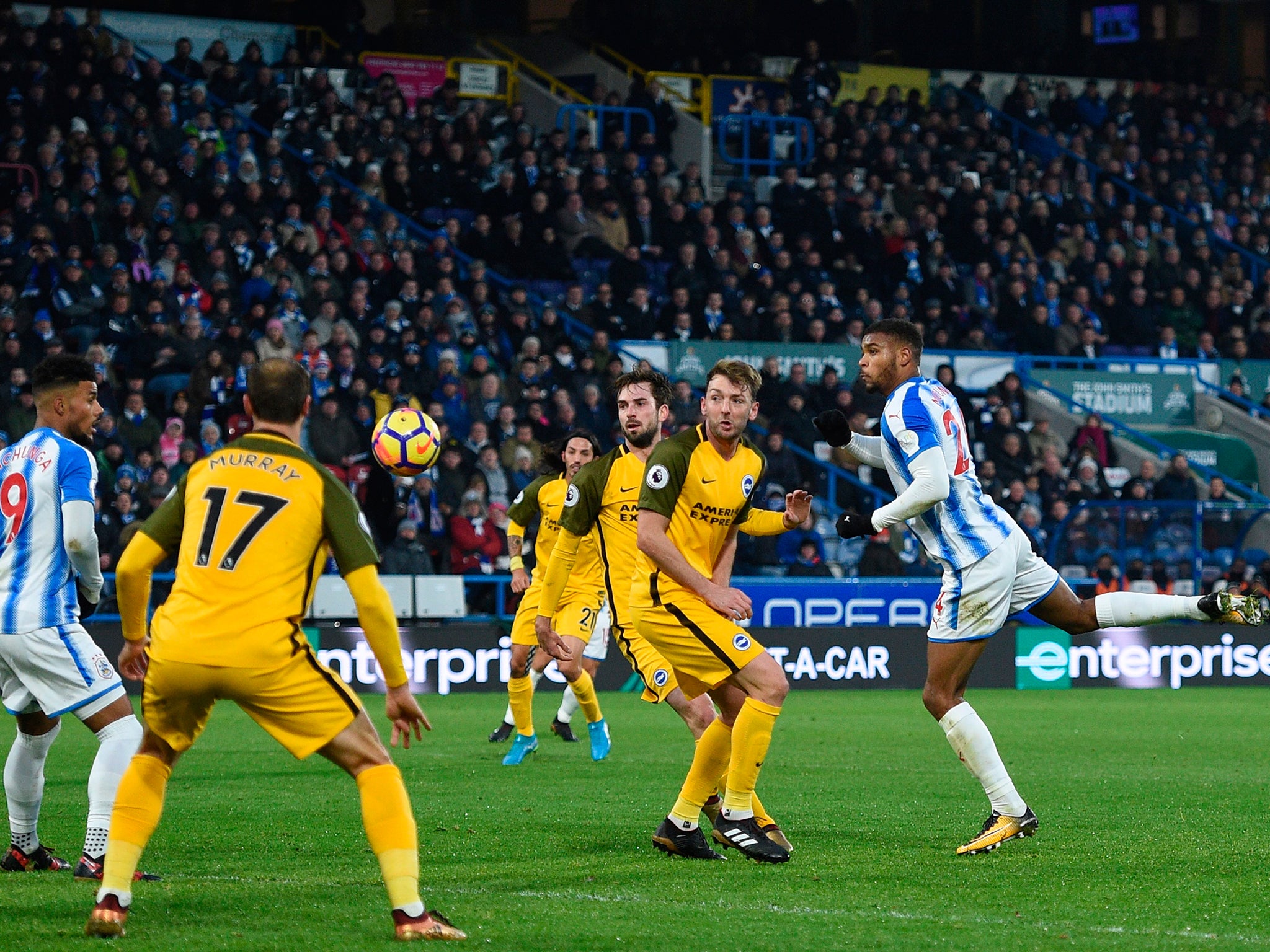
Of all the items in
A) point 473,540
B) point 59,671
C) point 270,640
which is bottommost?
point 473,540

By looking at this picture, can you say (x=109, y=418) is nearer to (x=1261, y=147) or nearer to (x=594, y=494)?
(x=594, y=494)

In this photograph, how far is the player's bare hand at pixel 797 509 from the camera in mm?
7859

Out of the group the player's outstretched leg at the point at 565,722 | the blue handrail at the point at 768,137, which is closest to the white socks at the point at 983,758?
the player's outstretched leg at the point at 565,722

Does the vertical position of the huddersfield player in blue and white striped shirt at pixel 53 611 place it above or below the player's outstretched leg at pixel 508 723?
above

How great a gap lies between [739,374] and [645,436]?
4.89 feet

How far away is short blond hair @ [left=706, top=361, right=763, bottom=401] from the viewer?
7.90 m

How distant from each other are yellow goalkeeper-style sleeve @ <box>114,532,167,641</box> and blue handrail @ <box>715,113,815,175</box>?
23609 mm

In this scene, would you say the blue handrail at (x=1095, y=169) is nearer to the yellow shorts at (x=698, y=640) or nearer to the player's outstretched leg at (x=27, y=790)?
the yellow shorts at (x=698, y=640)

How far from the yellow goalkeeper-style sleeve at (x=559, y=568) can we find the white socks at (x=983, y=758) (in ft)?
7.34

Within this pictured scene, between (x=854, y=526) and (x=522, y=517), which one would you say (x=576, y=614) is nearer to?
(x=522, y=517)

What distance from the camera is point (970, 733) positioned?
8.17m

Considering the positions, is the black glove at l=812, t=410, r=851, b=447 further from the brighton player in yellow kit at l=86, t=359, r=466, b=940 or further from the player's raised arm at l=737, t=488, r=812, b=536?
the brighton player in yellow kit at l=86, t=359, r=466, b=940

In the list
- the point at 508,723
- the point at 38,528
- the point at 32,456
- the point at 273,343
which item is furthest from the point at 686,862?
the point at 273,343

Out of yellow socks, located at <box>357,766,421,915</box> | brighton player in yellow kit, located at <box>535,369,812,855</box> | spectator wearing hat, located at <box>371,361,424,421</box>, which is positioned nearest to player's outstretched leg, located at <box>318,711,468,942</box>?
yellow socks, located at <box>357,766,421,915</box>
